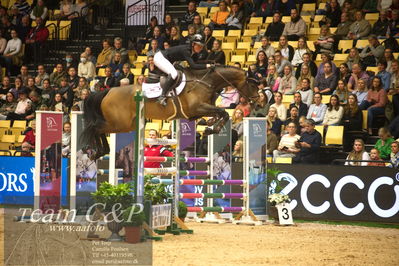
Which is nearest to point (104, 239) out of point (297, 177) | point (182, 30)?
point (297, 177)

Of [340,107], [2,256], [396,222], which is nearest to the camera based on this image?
[2,256]

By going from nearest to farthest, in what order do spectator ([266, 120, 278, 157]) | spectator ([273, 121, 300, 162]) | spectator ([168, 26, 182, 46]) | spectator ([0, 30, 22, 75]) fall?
1. spectator ([273, 121, 300, 162])
2. spectator ([266, 120, 278, 157])
3. spectator ([168, 26, 182, 46])
4. spectator ([0, 30, 22, 75])

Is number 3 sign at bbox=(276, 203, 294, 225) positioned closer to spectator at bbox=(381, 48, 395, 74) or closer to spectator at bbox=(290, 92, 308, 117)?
spectator at bbox=(290, 92, 308, 117)

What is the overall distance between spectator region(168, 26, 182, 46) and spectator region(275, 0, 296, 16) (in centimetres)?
246

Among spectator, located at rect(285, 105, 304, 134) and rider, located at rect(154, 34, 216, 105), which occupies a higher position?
rider, located at rect(154, 34, 216, 105)

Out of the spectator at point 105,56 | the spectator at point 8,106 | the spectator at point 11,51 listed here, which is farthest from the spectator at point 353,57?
the spectator at point 11,51

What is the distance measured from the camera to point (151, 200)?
9.48m

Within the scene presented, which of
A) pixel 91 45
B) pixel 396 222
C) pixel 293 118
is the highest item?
pixel 91 45

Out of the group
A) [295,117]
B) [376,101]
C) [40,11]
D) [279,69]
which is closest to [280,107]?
[295,117]

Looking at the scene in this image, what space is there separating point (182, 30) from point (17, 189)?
6333 millimetres

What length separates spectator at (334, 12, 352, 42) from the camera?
16219mm

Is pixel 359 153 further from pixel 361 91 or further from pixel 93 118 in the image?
pixel 93 118

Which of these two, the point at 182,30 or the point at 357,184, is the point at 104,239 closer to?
the point at 357,184

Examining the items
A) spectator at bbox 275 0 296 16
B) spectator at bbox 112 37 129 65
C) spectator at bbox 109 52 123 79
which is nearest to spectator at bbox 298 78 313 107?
spectator at bbox 275 0 296 16
